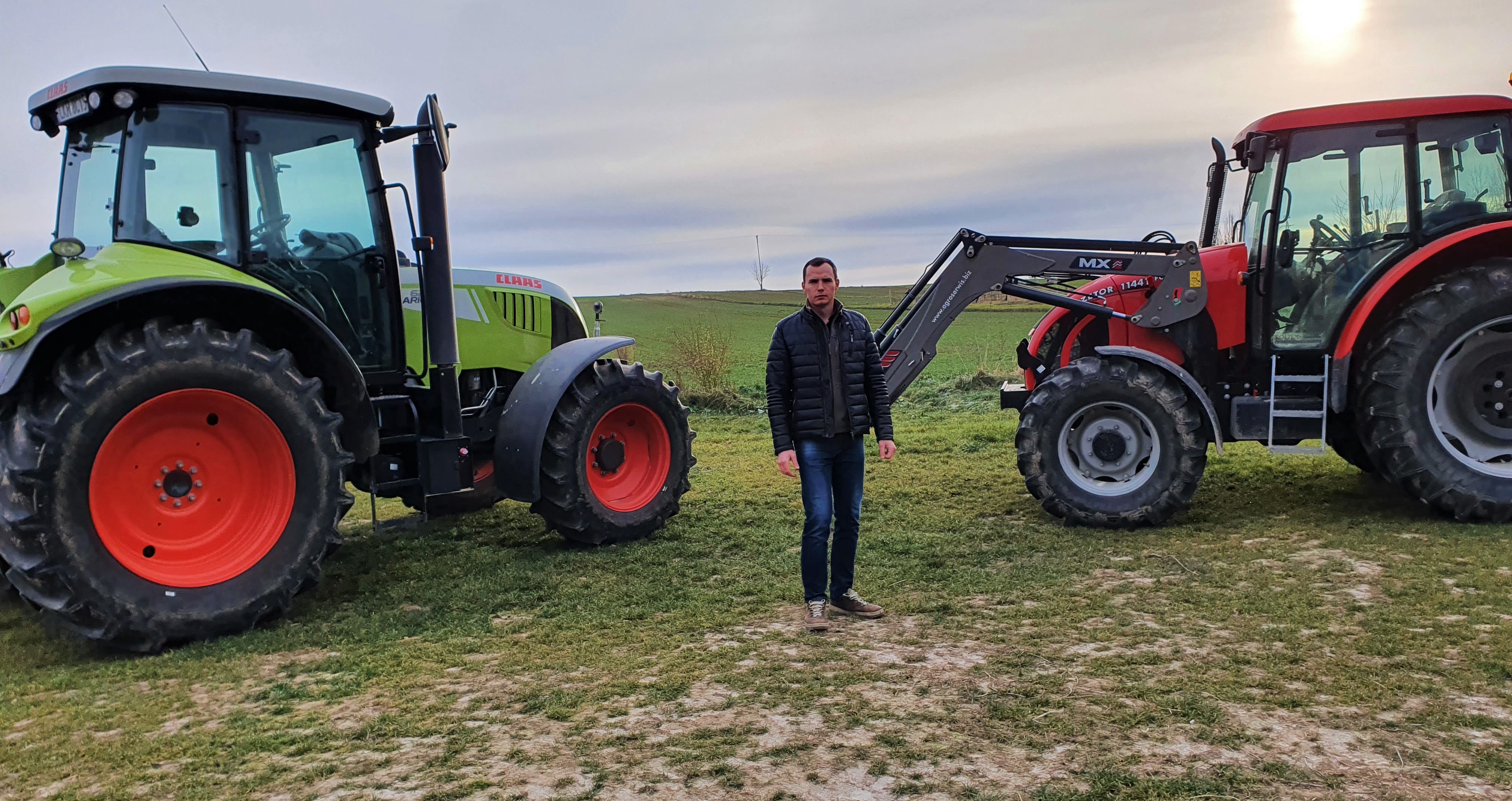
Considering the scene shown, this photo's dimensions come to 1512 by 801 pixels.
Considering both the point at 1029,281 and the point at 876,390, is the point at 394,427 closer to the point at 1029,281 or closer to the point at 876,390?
the point at 876,390

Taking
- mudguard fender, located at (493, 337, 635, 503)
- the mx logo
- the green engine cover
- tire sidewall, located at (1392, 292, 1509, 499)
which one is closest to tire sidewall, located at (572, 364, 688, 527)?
mudguard fender, located at (493, 337, 635, 503)

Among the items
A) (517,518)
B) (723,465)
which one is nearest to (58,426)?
(517,518)

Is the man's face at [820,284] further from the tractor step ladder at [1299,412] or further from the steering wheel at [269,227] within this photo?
the tractor step ladder at [1299,412]

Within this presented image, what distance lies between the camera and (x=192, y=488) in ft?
14.4

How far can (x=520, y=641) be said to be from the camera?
4.24m

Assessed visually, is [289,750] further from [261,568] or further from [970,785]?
[970,785]

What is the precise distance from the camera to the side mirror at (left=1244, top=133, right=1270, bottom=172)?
6.19 metres

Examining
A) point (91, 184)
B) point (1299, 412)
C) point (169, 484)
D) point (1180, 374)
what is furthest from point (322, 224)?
point (1299, 412)

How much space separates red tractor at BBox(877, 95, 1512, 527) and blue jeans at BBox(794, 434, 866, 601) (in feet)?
7.00

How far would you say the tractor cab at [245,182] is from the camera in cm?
454

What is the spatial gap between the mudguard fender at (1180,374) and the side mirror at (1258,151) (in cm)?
136

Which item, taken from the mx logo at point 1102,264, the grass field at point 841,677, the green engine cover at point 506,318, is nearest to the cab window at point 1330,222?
the mx logo at point 1102,264

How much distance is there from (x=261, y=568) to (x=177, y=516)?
0.41m

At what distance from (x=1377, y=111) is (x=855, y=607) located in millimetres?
4512
